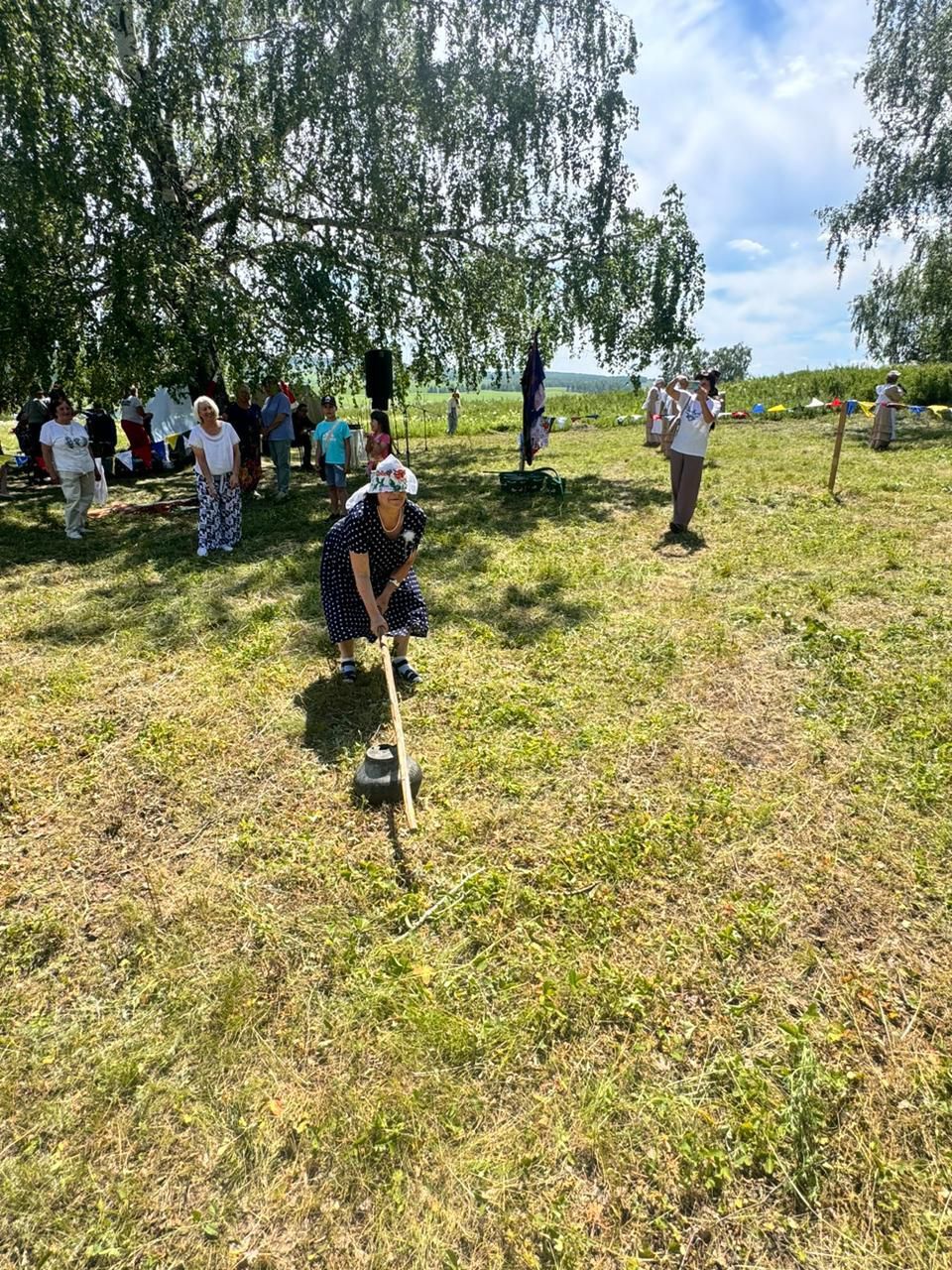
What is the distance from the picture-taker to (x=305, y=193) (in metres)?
10.7

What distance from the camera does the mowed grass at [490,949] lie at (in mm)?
1851

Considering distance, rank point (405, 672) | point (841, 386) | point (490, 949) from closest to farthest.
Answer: point (490, 949)
point (405, 672)
point (841, 386)

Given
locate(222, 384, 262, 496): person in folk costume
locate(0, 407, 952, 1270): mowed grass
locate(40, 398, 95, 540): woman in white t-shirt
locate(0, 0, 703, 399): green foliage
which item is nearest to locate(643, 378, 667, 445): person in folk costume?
locate(0, 0, 703, 399): green foliage

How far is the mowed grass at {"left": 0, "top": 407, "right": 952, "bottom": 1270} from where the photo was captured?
1851mm

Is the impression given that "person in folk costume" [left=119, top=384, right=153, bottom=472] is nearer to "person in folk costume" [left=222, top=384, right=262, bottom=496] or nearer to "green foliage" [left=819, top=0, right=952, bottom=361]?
"person in folk costume" [left=222, top=384, right=262, bottom=496]

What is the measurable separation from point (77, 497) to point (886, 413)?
15.5m

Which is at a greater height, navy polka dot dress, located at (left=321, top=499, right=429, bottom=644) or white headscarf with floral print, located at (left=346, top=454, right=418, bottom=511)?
white headscarf with floral print, located at (left=346, top=454, right=418, bottom=511)

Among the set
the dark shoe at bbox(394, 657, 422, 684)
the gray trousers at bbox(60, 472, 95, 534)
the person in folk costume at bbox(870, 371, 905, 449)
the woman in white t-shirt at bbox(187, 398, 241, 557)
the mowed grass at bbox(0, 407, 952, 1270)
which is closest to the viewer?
the mowed grass at bbox(0, 407, 952, 1270)

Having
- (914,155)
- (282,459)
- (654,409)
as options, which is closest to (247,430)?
(282,459)

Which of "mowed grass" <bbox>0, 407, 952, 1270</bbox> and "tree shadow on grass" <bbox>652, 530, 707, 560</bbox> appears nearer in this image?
"mowed grass" <bbox>0, 407, 952, 1270</bbox>

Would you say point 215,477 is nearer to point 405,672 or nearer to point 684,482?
point 405,672

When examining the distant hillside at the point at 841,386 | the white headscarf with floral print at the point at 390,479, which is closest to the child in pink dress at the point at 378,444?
the white headscarf with floral print at the point at 390,479

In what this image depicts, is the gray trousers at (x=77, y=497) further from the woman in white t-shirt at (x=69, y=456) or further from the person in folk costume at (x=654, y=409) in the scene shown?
the person in folk costume at (x=654, y=409)

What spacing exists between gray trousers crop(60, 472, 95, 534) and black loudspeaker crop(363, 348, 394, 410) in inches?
190
